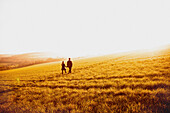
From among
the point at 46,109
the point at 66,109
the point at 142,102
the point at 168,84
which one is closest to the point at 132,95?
the point at 142,102

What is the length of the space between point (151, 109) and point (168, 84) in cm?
313

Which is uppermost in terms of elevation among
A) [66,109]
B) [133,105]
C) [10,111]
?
[133,105]

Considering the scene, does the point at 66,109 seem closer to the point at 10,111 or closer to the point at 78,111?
the point at 78,111

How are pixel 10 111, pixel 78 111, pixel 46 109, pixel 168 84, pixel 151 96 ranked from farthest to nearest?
pixel 168 84 → pixel 10 111 → pixel 46 109 → pixel 151 96 → pixel 78 111

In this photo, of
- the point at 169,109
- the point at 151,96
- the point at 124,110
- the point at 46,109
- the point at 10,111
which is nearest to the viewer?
the point at 169,109

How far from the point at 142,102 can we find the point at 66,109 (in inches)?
139

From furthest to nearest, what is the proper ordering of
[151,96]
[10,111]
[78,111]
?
[10,111], [151,96], [78,111]

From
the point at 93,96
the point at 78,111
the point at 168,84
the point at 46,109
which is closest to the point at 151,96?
the point at 168,84

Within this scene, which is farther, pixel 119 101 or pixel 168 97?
pixel 119 101

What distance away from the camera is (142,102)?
12.9 feet

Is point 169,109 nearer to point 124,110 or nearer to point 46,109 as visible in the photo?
point 124,110

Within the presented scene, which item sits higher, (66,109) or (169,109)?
(169,109)

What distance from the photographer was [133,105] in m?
3.84

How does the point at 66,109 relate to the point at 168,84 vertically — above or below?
below
